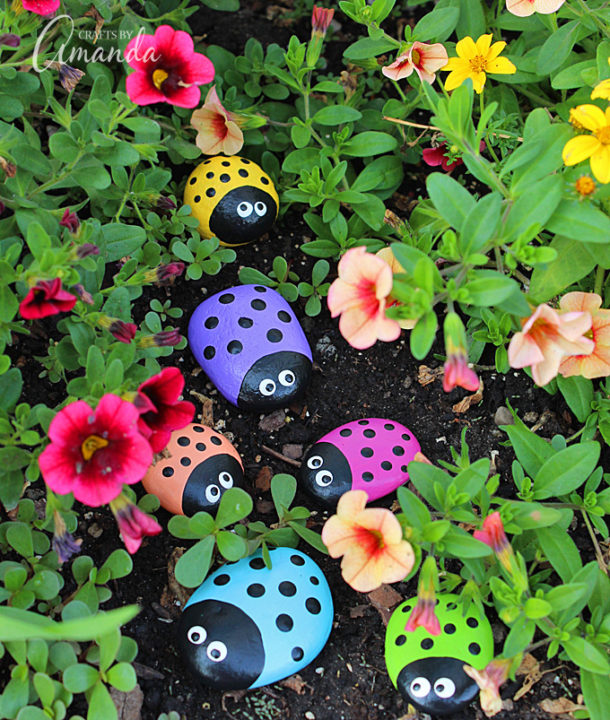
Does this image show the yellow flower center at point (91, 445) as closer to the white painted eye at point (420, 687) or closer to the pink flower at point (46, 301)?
the pink flower at point (46, 301)

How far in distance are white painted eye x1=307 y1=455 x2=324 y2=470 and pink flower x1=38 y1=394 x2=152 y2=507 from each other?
65 centimetres

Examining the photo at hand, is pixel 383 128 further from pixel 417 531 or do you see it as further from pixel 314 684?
pixel 314 684

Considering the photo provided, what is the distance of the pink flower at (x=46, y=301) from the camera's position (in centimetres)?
160

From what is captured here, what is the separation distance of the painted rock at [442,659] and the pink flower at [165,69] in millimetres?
1385

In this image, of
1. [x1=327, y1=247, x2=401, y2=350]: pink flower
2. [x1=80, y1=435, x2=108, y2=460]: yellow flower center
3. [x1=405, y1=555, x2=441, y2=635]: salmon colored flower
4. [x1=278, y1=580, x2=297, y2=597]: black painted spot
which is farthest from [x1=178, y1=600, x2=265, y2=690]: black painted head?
[x1=327, y1=247, x2=401, y2=350]: pink flower

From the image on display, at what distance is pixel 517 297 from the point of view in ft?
5.74

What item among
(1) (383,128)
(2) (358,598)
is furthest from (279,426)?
(1) (383,128)

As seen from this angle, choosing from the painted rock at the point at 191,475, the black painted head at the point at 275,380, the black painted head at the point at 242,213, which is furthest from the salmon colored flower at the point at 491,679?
the black painted head at the point at 242,213

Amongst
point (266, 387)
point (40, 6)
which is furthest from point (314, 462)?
point (40, 6)

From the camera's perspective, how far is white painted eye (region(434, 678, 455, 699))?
181 centimetres

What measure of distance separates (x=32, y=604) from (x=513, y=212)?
140 centimetres

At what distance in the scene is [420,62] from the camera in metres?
2.28

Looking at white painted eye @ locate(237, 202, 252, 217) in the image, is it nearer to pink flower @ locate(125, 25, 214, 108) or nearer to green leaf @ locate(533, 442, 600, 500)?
pink flower @ locate(125, 25, 214, 108)

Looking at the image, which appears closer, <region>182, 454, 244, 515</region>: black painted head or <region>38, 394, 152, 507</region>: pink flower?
<region>38, 394, 152, 507</region>: pink flower
